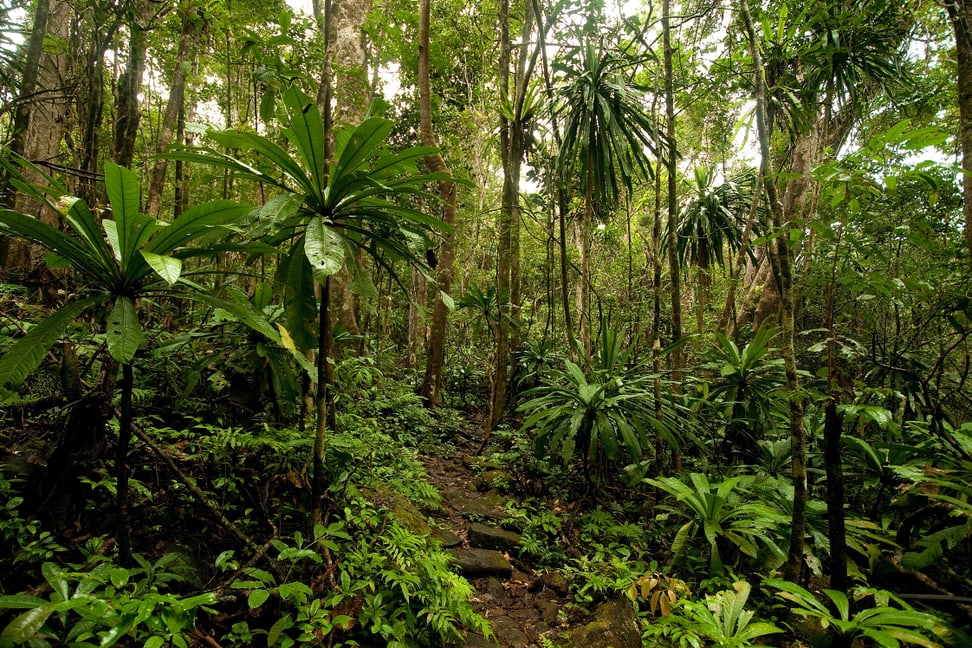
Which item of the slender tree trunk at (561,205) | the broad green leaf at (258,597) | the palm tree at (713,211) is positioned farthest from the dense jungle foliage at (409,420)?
the palm tree at (713,211)

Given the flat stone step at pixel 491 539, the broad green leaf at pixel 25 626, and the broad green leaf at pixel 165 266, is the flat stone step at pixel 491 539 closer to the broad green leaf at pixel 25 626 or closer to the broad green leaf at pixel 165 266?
the broad green leaf at pixel 25 626

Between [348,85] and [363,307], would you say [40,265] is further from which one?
[363,307]

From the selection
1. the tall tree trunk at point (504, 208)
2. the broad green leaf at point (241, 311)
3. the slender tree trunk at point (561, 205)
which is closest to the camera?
the broad green leaf at point (241, 311)

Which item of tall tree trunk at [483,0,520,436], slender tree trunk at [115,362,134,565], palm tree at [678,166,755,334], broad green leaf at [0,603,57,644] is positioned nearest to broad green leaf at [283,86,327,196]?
slender tree trunk at [115,362,134,565]

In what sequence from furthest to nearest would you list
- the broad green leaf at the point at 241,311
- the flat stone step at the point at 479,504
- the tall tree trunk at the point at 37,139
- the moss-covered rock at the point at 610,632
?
the tall tree trunk at the point at 37,139
the flat stone step at the point at 479,504
the moss-covered rock at the point at 610,632
the broad green leaf at the point at 241,311

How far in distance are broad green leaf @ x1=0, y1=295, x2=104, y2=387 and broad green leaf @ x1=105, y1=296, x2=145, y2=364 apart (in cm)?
9

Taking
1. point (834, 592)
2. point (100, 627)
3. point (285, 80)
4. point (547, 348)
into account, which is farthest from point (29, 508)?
point (547, 348)

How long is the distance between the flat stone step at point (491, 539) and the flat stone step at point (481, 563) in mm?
120

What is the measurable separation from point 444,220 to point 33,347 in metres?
4.75

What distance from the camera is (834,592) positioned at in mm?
1752

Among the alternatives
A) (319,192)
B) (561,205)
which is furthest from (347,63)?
(319,192)

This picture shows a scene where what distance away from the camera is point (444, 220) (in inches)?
227

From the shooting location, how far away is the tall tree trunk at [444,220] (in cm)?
546

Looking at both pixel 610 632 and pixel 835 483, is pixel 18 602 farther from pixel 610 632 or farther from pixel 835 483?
pixel 835 483
